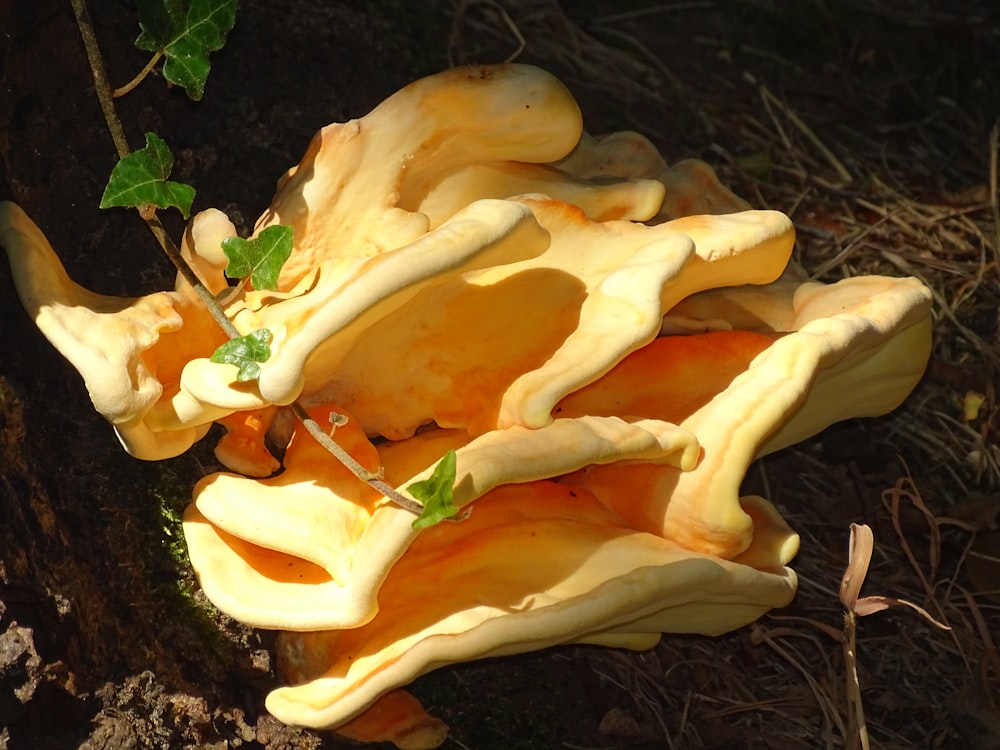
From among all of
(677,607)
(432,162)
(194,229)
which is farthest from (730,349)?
(194,229)

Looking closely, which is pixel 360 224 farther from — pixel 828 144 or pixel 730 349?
pixel 828 144

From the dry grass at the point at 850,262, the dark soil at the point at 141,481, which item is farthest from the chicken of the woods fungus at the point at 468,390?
the dry grass at the point at 850,262

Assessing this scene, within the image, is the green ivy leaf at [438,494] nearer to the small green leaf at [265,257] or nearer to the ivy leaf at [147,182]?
the small green leaf at [265,257]

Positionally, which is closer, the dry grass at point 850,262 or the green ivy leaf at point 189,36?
the green ivy leaf at point 189,36

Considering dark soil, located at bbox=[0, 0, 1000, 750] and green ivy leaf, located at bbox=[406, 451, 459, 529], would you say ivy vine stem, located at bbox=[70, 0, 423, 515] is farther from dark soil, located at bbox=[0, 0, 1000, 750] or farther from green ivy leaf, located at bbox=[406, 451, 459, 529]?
dark soil, located at bbox=[0, 0, 1000, 750]

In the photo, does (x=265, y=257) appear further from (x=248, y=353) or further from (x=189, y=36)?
(x=189, y=36)

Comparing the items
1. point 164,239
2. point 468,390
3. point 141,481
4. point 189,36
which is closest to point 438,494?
point 468,390
